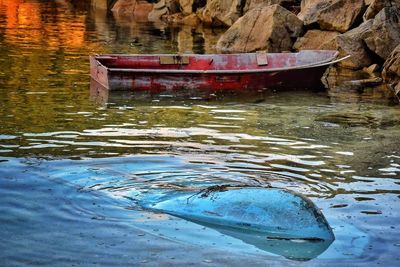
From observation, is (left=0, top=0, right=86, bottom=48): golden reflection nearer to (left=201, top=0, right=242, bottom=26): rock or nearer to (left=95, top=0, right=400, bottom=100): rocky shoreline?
(left=201, top=0, right=242, bottom=26): rock

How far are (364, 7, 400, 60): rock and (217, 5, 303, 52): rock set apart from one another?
3.55 metres

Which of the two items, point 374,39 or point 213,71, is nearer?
point 213,71

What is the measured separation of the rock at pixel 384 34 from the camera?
19000mm

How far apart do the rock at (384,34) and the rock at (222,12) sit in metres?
13.0

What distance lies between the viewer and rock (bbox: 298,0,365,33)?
73.7 feet

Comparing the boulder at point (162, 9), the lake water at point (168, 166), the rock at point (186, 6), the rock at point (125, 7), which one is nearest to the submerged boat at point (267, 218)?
the lake water at point (168, 166)

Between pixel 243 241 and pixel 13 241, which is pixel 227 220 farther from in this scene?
pixel 13 241

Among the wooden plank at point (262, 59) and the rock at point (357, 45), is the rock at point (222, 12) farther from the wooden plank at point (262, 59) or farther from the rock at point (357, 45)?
the wooden plank at point (262, 59)

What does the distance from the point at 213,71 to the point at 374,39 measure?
5.73 meters

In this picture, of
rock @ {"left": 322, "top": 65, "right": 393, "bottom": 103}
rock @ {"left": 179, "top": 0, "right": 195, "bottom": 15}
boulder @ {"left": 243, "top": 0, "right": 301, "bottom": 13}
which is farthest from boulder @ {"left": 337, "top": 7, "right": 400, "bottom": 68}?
rock @ {"left": 179, "top": 0, "right": 195, "bottom": 15}

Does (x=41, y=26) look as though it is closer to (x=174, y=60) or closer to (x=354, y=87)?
(x=174, y=60)

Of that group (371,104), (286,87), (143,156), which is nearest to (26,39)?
(286,87)

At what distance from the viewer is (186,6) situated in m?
39.0

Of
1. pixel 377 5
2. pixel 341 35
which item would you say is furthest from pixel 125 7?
pixel 341 35
